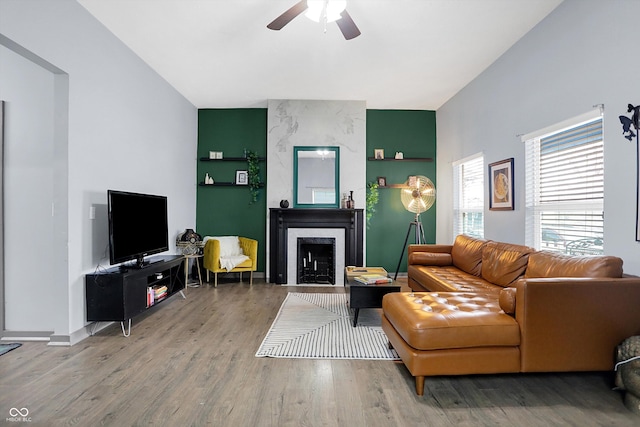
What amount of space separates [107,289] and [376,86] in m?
4.25

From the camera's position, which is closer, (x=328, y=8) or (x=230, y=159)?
(x=328, y=8)

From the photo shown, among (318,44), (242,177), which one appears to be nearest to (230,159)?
(242,177)

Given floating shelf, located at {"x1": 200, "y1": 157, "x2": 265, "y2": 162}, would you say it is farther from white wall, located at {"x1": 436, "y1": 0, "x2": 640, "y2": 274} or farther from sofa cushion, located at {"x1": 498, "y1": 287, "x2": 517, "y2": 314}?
sofa cushion, located at {"x1": 498, "y1": 287, "x2": 517, "y2": 314}

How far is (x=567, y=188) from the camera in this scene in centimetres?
321

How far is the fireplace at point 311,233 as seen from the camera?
564 cm

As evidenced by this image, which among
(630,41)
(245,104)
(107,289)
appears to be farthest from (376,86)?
(107,289)

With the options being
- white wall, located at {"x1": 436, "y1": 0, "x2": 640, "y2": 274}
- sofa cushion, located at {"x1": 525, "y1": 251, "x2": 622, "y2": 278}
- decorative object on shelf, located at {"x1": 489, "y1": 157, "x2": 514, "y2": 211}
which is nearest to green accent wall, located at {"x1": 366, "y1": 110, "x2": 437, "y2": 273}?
white wall, located at {"x1": 436, "y1": 0, "x2": 640, "y2": 274}

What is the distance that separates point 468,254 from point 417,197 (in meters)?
1.70

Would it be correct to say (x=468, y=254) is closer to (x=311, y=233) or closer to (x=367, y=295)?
(x=367, y=295)

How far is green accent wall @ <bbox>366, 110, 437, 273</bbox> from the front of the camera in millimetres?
6234

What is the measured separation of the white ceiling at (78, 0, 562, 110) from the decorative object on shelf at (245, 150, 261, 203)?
1.01 meters

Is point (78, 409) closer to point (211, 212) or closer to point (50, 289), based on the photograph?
point (50, 289)

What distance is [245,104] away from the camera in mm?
→ 5957

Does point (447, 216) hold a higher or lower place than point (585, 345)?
higher
